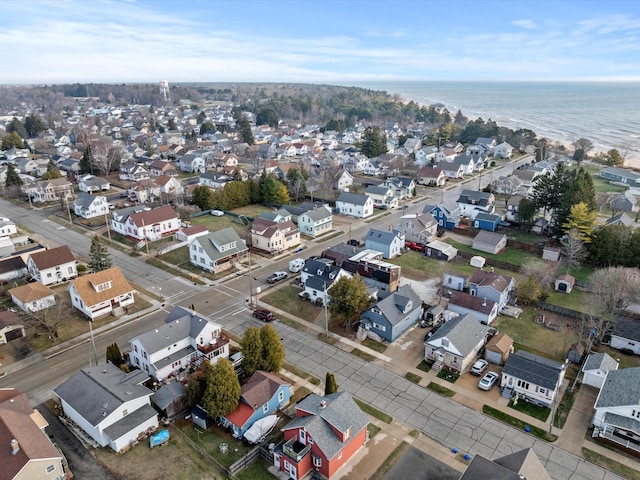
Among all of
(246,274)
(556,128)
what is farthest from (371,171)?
(556,128)

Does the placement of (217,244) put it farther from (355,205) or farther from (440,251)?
(440,251)

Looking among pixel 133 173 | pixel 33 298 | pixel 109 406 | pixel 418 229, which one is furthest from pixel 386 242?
pixel 133 173

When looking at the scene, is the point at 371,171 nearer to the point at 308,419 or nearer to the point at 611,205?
the point at 611,205

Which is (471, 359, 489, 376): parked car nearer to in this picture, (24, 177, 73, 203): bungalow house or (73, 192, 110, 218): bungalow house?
(73, 192, 110, 218): bungalow house

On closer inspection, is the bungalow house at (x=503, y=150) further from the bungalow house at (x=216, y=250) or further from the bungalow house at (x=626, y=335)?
the bungalow house at (x=216, y=250)

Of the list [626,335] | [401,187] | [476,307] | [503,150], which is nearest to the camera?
[626,335]

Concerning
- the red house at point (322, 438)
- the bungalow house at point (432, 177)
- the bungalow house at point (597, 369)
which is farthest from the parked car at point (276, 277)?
the bungalow house at point (432, 177)
